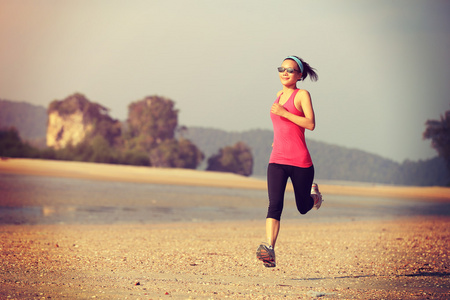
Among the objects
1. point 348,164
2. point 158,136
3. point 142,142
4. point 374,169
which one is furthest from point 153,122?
point 374,169

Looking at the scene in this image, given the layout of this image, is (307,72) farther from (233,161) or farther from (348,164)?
(233,161)

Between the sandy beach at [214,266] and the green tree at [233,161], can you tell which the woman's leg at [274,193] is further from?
the green tree at [233,161]

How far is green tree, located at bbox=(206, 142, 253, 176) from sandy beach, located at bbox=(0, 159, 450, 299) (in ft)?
199

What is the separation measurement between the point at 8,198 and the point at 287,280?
16270 millimetres

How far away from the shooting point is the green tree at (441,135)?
33.0 metres

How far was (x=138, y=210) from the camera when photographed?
18.8m

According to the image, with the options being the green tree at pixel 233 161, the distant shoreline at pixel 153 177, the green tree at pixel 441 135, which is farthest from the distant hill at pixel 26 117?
the green tree at pixel 441 135

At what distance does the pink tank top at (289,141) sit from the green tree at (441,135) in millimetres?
29530

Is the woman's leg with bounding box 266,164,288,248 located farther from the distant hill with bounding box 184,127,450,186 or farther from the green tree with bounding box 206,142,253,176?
the green tree with bounding box 206,142,253,176

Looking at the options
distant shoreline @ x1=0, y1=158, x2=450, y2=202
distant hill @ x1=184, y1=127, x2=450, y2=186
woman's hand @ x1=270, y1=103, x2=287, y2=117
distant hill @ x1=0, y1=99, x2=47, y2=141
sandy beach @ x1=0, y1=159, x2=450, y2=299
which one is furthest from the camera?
distant hill @ x1=0, y1=99, x2=47, y2=141

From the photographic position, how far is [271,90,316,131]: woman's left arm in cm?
504

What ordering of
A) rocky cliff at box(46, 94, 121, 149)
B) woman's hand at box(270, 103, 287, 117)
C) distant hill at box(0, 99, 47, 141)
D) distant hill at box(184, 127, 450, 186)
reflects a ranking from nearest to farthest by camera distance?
woman's hand at box(270, 103, 287, 117) → distant hill at box(184, 127, 450, 186) → rocky cliff at box(46, 94, 121, 149) → distant hill at box(0, 99, 47, 141)

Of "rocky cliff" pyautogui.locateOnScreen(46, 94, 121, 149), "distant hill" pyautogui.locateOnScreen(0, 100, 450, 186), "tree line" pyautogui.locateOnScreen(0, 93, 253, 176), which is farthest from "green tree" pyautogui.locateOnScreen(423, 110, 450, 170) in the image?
"rocky cliff" pyautogui.locateOnScreen(46, 94, 121, 149)

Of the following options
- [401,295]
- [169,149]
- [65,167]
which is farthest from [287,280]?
[169,149]
